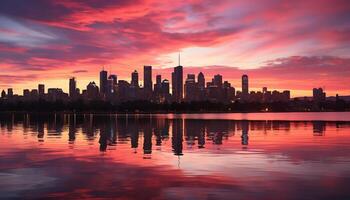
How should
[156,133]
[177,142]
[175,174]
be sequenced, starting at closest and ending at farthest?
[175,174], [177,142], [156,133]

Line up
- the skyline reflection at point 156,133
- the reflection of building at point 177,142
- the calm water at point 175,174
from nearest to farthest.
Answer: the calm water at point 175,174, the reflection of building at point 177,142, the skyline reflection at point 156,133

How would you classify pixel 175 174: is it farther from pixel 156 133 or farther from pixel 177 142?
pixel 156 133

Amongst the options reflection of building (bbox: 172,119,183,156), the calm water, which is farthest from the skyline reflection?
the calm water

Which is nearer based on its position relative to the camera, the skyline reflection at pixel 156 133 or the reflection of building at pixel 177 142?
the reflection of building at pixel 177 142

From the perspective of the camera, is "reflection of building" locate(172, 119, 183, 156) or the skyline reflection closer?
"reflection of building" locate(172, 119, 183, 156)

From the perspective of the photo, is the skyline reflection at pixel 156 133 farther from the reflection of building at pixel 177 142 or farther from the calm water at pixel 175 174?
the calm water at pixel 175 174

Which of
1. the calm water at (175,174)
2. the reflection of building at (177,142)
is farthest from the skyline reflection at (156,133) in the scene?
the calm water at (175,174)

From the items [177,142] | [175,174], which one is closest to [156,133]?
[177,142]

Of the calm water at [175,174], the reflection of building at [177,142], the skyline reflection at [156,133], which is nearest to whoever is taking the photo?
the calm water at [175,174]

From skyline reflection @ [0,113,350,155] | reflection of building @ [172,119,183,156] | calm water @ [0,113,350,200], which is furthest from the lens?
skyline reflection @ [0,113,350,155]

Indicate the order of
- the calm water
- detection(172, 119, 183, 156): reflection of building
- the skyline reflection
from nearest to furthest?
1. the calm water
2. detection(172, 119, 183, 156): reflection of building
3. the skyline reflection

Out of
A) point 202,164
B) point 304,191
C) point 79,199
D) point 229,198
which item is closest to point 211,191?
point 229,198

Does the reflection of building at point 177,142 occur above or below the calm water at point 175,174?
below

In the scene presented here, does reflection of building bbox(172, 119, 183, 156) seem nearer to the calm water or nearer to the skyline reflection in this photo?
the skyline reflection
